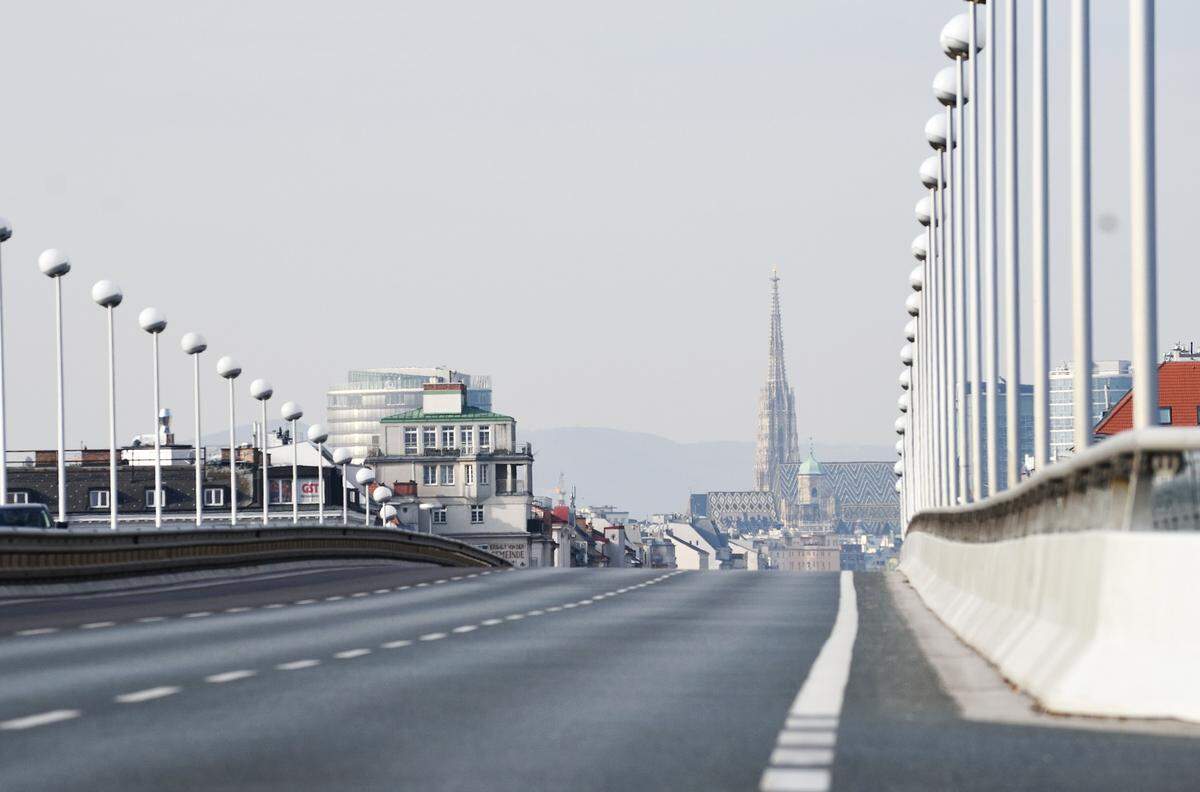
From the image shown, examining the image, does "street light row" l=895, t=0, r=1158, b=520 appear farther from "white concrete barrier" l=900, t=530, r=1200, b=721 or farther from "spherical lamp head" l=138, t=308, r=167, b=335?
"spherical lamp head" l=138, t=308, r=167, b=335

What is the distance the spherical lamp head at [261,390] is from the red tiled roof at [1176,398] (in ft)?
204

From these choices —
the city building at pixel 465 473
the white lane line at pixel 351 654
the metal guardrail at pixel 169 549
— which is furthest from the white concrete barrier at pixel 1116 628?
the city building at pixel 465 473

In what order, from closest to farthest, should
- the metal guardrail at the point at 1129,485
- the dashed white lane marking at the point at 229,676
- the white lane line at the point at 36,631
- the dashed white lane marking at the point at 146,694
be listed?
1. the metal guardrail at the point at 1129,485
2. the dashed white lane marking at the point at 146,694
3. the dashed white lane marking at the point at 229,676
4. the white lane line at the point at 36,631

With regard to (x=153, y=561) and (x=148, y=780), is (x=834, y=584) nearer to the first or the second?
(x=153, y=561)

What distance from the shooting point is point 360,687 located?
13.5 meters

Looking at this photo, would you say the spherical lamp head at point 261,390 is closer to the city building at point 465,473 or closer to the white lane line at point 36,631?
the white lane line at point 36,631

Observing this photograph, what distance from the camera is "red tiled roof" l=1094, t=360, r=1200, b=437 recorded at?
399 feet

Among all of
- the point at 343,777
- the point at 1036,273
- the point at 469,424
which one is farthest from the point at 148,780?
the point at 469,424

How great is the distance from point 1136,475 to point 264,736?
3855mm

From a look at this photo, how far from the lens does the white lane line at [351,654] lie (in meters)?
16.6

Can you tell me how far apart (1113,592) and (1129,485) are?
1.54 ft

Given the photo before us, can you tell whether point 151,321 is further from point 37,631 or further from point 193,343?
point 37,631

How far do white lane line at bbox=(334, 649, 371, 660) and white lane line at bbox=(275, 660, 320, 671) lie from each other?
1.63ft

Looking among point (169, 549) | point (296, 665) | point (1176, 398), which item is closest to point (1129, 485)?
point (296, 665)
